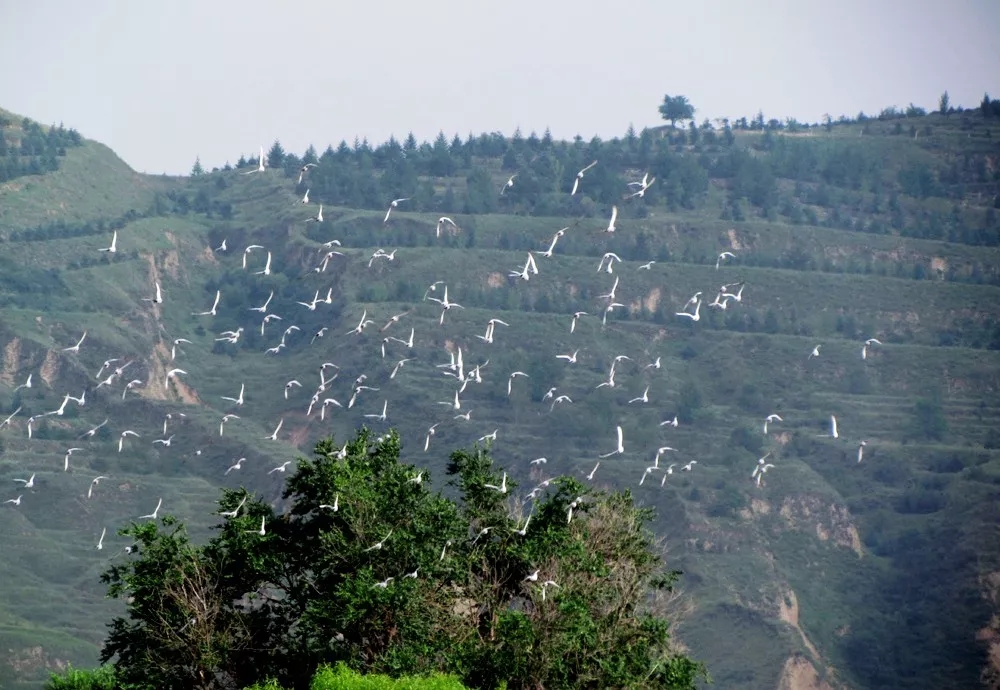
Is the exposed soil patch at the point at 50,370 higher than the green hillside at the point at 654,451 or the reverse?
higher

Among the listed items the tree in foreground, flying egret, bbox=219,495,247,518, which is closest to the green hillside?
flying egret, bbox=219,495,247,518

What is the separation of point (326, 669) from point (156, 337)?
5965 inches

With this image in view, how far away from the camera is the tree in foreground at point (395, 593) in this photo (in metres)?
54.5

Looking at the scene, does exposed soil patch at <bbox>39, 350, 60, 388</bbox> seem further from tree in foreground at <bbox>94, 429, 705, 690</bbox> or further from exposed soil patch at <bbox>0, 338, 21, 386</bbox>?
tree in foreground at <bbox>94, 429, 705, 690</bbox>

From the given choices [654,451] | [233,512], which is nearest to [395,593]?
[233,512]

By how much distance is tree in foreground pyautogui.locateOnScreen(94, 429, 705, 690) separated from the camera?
179 feet

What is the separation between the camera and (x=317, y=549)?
187 ft

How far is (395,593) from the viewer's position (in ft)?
176

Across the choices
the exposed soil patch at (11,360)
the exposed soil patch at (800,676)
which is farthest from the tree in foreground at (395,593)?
the exposed soil patch at (11,360)

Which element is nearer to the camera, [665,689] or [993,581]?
[665,689]

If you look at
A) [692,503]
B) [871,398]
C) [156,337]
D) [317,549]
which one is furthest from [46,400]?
[317,549]

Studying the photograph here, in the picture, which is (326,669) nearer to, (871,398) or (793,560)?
(793,560)

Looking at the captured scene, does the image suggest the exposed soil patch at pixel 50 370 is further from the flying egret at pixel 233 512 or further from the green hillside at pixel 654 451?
the flying egret at pixel 233 512

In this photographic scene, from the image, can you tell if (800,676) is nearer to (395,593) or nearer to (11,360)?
(11,360)
